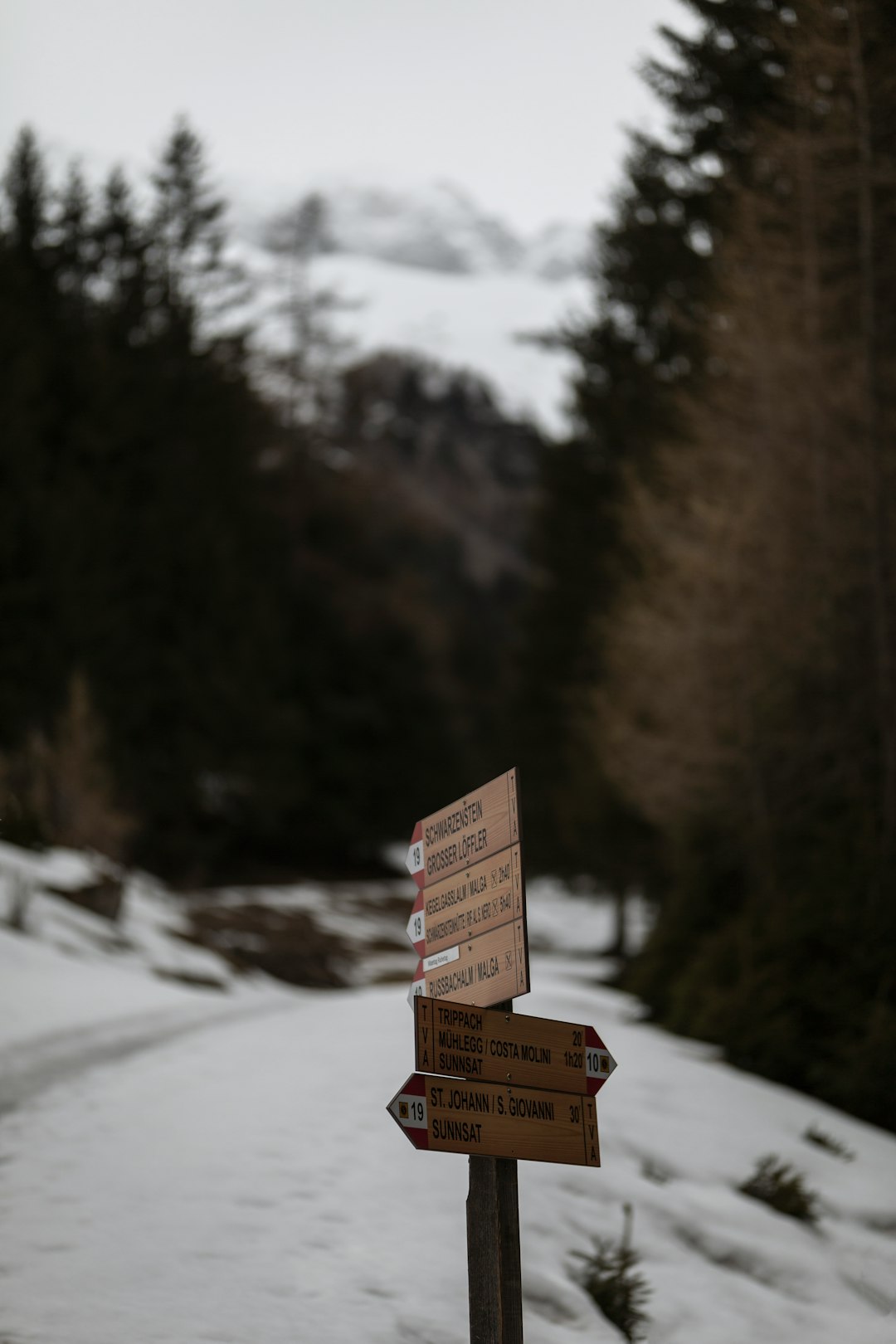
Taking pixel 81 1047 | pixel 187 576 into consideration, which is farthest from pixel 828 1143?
pixel 187 576

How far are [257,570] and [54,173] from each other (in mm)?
13024

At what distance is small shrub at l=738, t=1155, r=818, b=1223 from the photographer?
6430mm

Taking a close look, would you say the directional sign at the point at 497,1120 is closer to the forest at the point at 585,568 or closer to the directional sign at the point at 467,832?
the directional sign at the point at 467,832

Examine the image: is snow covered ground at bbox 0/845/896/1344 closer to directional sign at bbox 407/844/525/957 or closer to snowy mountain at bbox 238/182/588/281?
directional sign at bbox 407/844/525/957

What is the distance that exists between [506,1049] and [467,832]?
2.25ft

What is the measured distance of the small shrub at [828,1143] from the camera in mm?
7828

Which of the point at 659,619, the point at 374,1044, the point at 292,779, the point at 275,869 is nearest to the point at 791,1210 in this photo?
the point at 374,1044

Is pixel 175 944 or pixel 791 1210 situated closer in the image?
pixel 791 1210

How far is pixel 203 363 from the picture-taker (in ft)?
122

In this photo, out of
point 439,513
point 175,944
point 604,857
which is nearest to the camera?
point 175,944

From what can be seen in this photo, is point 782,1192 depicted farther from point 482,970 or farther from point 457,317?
point 457,317

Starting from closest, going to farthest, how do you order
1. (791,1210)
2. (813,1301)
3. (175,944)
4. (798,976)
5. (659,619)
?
(813,1301)
(791,1210)
(798,976)
(659,619)
(175,944)

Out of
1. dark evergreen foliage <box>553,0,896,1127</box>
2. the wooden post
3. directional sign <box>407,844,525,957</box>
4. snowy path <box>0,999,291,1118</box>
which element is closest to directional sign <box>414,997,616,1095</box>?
the wooden post

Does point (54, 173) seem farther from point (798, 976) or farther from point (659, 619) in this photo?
point (798, 976)
